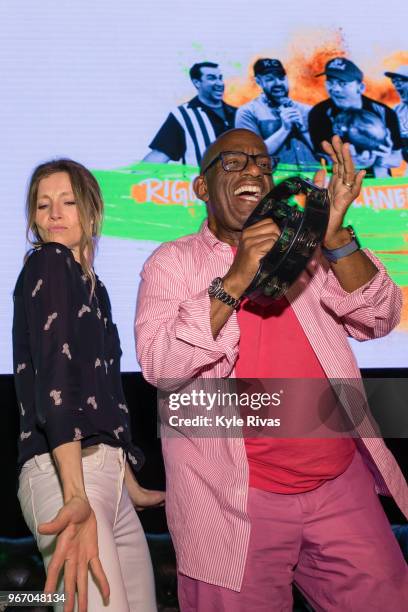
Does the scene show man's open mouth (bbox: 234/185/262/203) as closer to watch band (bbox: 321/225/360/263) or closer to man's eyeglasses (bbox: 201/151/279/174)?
man's eyeglasses (bbox: 201/151/279/174)

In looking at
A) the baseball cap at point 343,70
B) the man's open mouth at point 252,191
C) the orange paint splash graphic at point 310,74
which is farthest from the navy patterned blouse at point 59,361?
the baseball cap at point 343,70

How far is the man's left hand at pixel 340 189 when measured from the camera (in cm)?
199

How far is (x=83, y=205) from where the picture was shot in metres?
1.87

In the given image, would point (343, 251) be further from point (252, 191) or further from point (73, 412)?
point (73, 412)

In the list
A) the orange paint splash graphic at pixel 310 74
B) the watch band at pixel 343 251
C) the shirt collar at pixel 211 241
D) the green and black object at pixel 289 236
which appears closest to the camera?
the green and black object at pixel 289 236

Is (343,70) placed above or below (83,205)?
above

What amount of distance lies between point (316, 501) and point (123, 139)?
1.58m

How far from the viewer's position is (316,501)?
1.92m

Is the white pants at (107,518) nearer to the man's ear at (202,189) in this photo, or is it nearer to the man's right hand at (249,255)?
the man's right hand at (249,255)

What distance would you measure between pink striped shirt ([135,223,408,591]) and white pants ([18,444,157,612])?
15 cm

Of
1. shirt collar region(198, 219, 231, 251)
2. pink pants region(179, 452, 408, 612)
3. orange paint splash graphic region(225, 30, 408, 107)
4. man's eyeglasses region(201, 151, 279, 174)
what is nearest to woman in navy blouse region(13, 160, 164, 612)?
pink pants region(179, 452, 408, 612)

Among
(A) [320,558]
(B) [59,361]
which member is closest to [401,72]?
(A) [320,558]

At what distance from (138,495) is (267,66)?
1752 mm

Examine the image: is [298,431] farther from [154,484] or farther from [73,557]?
[154,484]
